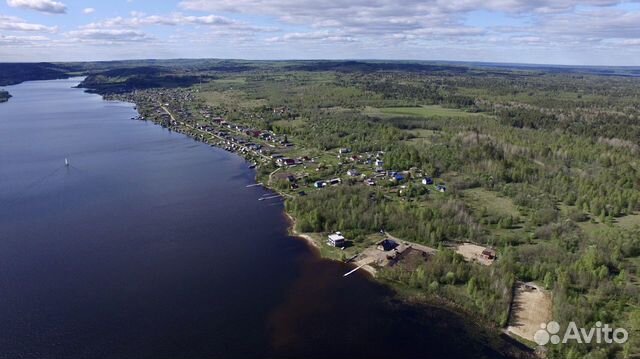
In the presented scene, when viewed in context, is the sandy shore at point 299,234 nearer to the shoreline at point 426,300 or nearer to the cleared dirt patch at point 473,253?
the shoreline at point 426,300

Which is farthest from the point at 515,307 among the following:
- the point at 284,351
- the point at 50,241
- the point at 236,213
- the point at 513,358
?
the point at 50,241

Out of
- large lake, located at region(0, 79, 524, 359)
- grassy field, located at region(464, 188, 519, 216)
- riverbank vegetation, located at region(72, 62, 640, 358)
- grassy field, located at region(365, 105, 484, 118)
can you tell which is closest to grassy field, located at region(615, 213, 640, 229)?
riverbank vegetation, located at region(72, 62, 640, 358)

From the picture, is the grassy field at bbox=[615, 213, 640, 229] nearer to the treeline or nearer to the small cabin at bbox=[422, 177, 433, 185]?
the treeline

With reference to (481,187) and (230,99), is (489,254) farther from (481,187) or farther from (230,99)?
(230,99)

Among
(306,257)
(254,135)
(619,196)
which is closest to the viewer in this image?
(306,257)

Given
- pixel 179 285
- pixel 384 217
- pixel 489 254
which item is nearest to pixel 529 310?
pixel 489 254

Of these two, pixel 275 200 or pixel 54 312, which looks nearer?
pixel 54 312

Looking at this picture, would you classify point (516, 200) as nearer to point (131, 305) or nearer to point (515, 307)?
point (515, 307)
